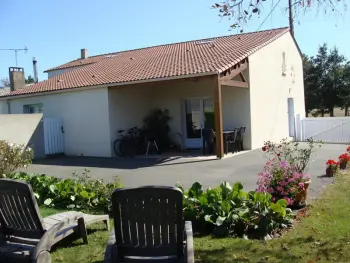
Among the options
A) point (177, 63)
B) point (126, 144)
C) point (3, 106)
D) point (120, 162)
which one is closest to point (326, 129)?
point (177, 63)

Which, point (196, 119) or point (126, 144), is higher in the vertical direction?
point (196, 119)

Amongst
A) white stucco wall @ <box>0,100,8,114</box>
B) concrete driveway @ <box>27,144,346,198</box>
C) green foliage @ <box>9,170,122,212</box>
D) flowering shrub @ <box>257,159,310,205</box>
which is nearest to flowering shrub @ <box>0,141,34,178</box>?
green foliage @ <box>9,170,122,212</box>

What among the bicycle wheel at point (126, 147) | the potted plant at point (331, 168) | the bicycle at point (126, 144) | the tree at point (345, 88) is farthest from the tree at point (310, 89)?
the potted plant at point (331, 168)

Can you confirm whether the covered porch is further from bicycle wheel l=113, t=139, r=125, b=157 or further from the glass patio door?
bicycle wheel l=113, t=139, r=125, b=157

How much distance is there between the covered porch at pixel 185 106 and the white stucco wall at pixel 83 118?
1.32 feet

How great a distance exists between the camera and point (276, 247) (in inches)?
182

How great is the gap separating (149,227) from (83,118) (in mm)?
13723

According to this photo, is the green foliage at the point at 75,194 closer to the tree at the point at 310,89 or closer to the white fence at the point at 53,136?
the white fence at the point at 53,136

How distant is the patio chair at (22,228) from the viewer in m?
3.81

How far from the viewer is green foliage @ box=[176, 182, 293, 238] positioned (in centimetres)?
510

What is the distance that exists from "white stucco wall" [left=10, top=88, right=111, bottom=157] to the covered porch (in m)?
0.40

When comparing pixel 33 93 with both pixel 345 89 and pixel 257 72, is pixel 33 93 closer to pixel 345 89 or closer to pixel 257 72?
pixel 257 72

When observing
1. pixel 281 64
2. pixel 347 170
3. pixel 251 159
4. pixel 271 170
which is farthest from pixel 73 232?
pixel 281 64

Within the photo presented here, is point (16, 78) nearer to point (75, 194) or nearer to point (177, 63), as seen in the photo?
point (177, 63)
